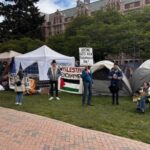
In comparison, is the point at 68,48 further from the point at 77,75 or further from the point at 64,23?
the point at 64,23

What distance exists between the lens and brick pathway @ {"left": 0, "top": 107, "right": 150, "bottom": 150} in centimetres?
833

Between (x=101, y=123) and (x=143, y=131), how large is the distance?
1.43 m

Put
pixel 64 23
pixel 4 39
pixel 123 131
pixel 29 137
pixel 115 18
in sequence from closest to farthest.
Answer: pixel 29 137, pixel 123 131, pixel 115 18, pixel 4 39, pixel 64 23

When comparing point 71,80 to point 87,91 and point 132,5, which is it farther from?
point 132,5

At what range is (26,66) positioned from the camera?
22.0 m

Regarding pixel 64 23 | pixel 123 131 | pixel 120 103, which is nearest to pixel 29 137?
pixel 123 131

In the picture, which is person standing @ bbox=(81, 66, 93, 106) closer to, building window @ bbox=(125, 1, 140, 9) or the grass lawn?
the grass lawn

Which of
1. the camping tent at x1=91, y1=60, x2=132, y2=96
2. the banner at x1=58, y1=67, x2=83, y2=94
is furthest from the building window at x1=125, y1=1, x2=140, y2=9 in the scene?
the camping tent at x1=91, y1=60, x2=132, y2=96

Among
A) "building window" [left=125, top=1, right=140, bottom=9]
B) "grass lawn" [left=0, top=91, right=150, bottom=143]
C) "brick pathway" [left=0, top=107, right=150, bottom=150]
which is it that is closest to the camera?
"brick pathway" [left=0, top=107, right=150, bottom=150]

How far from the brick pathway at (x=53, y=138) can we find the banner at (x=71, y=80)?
872 cm

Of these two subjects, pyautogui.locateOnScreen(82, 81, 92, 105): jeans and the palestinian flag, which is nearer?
pyautogui.locateOnScreen(82, 81, 92, 105): jeans

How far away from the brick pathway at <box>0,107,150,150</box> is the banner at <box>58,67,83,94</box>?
8.72 meters

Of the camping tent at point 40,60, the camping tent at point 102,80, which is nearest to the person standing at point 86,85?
the camping tent at point 102,80

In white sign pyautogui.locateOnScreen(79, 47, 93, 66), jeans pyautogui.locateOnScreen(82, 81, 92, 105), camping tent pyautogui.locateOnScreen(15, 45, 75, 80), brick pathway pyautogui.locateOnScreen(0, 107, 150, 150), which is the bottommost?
brick pathway pyautogui.locateOnScreen(0, 107, 150, 150)
